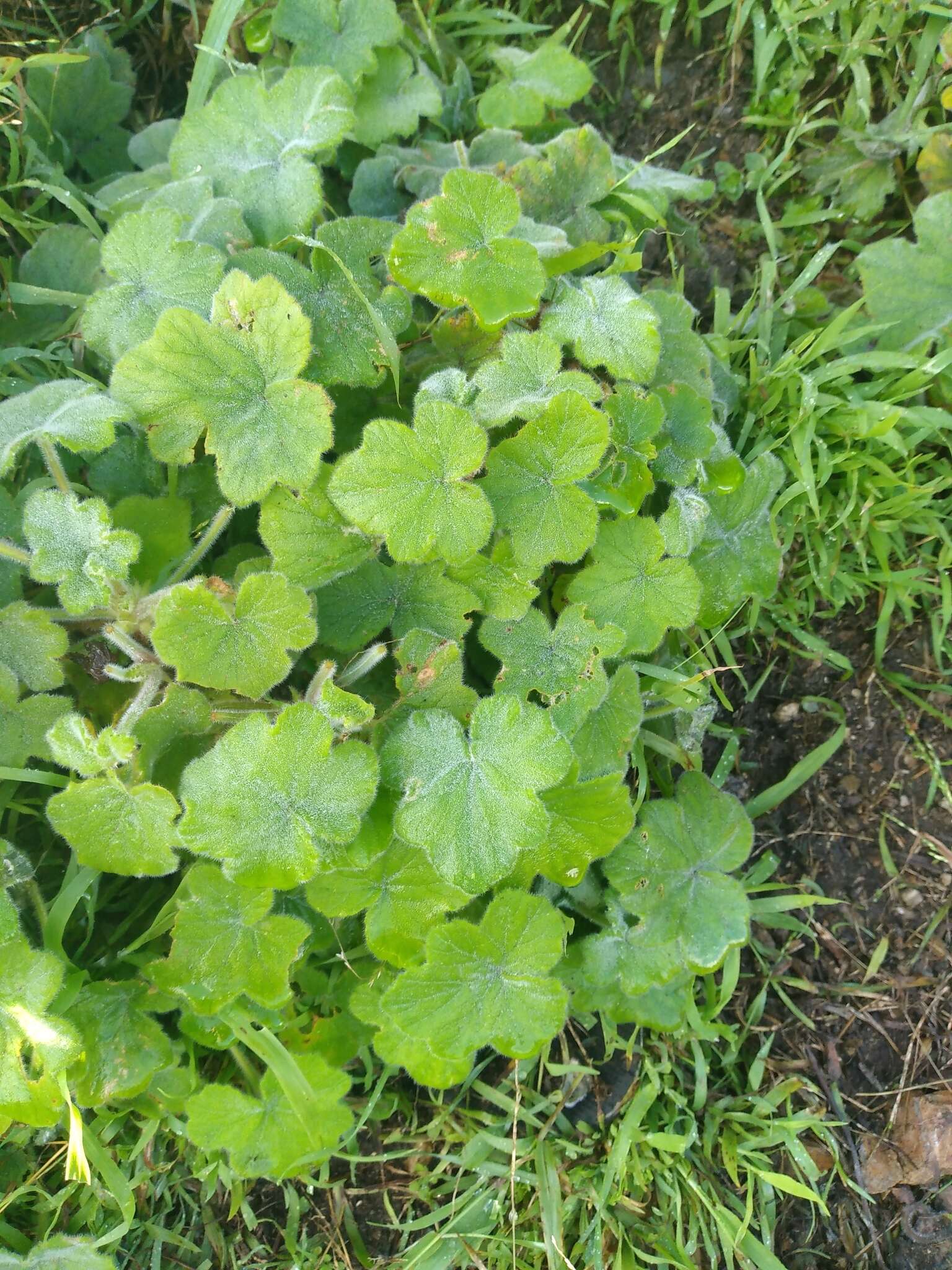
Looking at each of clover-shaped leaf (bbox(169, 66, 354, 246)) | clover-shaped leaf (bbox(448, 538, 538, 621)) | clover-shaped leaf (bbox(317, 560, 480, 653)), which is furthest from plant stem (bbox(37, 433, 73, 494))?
clover-shaped leaf (bbox(448, 538, 538, 621))

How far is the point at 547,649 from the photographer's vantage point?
203 centimetres

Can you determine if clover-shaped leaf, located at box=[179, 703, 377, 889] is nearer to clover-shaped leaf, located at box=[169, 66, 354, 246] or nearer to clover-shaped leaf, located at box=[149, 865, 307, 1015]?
clover-shaped leaf, located at box=[149, 865, 307, 1015]

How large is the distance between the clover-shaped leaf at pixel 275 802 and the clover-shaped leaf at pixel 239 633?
102 millimetres

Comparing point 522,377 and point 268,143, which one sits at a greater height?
point 268,143

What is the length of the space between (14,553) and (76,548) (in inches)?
8.5

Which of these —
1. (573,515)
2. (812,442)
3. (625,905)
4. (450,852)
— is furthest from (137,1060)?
(812,442)

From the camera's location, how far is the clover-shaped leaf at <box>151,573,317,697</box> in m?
1.74

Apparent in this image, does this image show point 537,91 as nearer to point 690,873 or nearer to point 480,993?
point 690,873

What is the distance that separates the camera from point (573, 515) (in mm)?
1885

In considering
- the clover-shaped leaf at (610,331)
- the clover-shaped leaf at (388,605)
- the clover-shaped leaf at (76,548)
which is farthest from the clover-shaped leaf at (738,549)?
the clover-shaped leaf at (76,548)

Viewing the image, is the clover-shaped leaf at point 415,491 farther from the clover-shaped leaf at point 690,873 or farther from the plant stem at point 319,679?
the clover-shaped leaf at point 690,873

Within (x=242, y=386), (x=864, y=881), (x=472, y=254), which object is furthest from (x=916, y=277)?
(x=242, y=386)

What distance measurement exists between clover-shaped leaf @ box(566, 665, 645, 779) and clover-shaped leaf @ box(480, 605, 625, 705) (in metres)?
0.11

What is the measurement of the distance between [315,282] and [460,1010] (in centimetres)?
154
